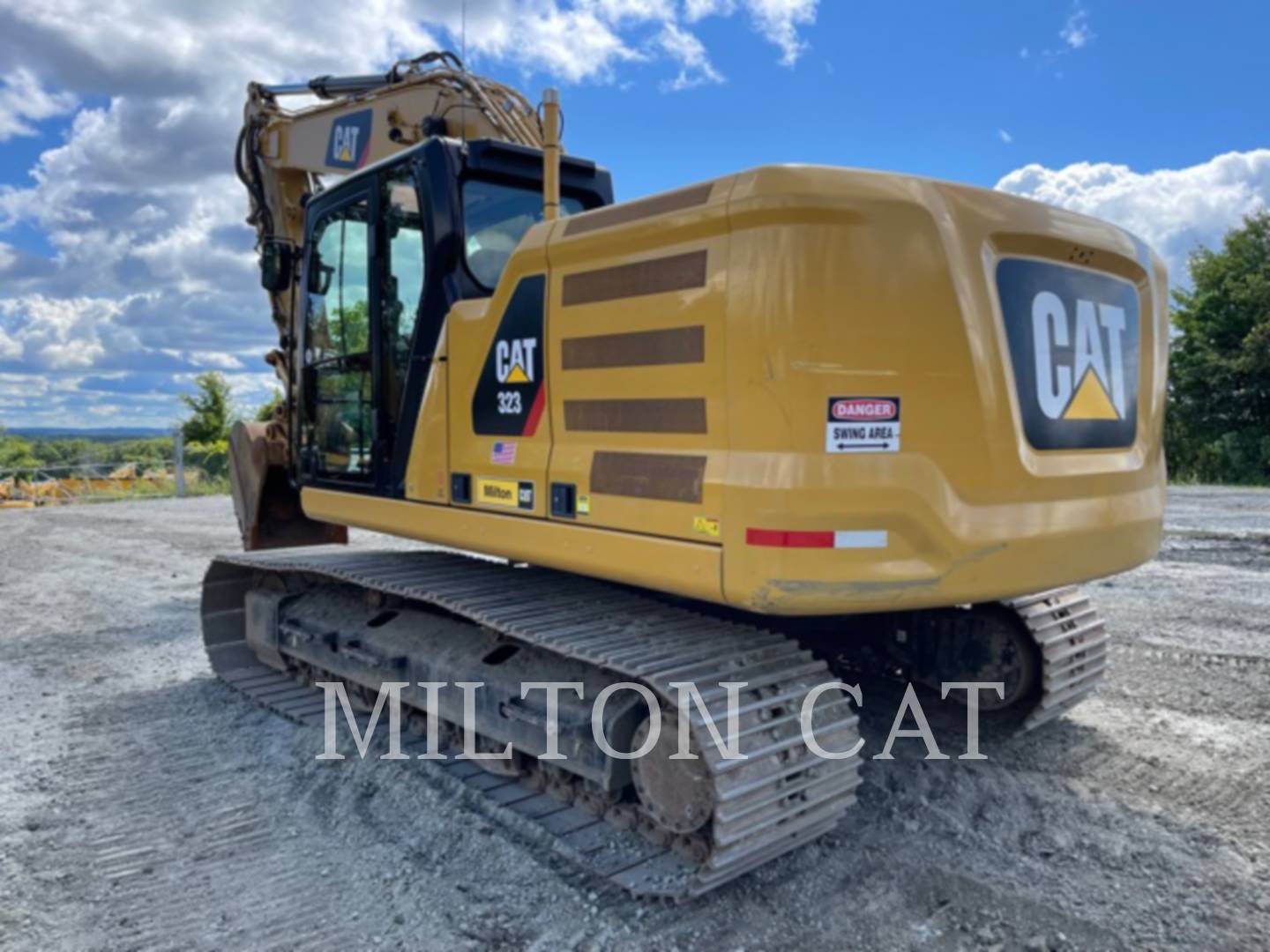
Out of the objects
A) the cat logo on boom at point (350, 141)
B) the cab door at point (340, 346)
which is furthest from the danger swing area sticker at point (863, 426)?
the cat logo on boom at point (350, 141)

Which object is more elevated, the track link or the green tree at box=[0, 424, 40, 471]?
the green tree at box=[0, 424, 40, 471]

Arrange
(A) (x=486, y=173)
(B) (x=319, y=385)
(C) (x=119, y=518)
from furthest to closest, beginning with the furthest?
(C) (x=119, y=518) → (B) (x=319, y=385) → (A) (x=486, y=173)

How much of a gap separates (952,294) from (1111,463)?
1.01 metres

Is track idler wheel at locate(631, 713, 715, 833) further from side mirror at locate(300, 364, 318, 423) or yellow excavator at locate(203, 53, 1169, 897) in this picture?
side mirror at locate(300, 364, 318, 423)

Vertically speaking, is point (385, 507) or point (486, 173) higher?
point (486, 173)

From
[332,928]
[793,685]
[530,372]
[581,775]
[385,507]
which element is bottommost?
[332,928]

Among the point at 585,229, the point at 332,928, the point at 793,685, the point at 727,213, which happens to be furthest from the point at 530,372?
the point at 332,928

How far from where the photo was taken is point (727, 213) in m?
2.86

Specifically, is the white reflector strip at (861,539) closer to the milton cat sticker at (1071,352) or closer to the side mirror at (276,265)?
the milton cat sticker at (1071,352)

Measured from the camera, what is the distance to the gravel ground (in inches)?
115

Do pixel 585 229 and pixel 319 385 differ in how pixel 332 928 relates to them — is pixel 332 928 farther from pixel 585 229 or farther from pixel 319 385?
pixel 319 385

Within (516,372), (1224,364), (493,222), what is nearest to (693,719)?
(516,372)

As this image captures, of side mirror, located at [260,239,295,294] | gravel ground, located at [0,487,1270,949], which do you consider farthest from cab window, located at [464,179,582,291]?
gravel ground, located at [0,487,1270,949]

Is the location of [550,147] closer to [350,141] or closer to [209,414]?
[350,141]
